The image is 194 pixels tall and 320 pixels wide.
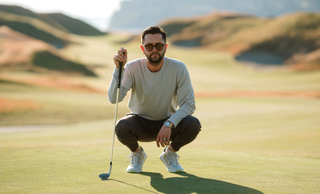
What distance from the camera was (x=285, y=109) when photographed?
12.0 meters

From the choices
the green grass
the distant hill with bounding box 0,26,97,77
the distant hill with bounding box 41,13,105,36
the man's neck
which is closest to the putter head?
the green grass

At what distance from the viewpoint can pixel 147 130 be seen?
13.0 ft

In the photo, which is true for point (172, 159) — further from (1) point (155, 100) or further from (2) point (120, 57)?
(2) point (120, 57)

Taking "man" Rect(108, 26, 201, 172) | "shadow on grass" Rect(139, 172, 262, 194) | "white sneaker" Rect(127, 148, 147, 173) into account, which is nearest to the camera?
"shadow on grass" Rect(139, 172, 262, 194)

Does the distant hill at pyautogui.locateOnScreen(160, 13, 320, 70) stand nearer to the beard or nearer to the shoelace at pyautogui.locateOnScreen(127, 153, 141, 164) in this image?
the beard

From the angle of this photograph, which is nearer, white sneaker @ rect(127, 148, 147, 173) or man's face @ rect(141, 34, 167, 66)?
white sneaker @ rect(127, 148, 147, 173)

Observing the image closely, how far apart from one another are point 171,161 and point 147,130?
0.47m

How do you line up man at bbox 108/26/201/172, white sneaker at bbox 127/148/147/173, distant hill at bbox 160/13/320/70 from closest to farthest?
1. white sneaker at bbox 127/148/147/173
2. man at bbox 108/26/201/172
3. distant hill at bbox 160/13/320/70

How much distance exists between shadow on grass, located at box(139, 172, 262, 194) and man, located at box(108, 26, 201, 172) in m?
0.37

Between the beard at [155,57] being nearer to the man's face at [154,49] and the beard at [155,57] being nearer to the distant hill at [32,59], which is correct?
the man's face at [154,49]

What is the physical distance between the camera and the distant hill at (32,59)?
102ft

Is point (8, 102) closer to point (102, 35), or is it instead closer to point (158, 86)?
point (158, 86)

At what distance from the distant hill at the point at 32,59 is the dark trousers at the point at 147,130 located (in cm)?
2759

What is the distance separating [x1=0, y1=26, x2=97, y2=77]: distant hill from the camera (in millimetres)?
30984
